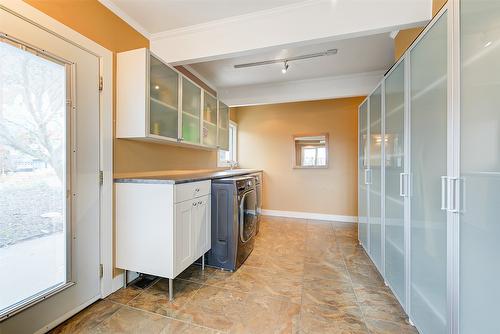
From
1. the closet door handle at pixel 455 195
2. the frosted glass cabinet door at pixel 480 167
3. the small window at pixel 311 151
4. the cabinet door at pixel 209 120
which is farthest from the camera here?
the small window at pixel 311 151

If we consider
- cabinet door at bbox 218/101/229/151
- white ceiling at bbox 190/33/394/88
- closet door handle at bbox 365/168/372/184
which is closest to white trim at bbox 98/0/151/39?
white ceiling at bbox 190/33/394/88

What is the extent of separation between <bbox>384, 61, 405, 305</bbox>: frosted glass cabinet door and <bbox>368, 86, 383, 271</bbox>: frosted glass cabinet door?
0.16m

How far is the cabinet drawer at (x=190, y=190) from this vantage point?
1.63 metres

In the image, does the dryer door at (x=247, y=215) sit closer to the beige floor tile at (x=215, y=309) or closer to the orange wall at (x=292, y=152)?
the beige floor tile at (x=215, y=309)

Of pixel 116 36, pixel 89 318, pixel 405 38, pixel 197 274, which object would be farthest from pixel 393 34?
pixel 89 318

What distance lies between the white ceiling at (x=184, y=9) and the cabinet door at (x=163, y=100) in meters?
0.43

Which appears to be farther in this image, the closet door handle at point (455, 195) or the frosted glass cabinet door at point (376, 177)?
the frosted glass cabinet door at point (376, 177)

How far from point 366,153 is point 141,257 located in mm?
2551

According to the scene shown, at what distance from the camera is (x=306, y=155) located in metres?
4.29

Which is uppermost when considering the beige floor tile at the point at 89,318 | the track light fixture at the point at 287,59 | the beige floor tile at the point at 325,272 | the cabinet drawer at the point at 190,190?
the track light fixture at the point at 287,59

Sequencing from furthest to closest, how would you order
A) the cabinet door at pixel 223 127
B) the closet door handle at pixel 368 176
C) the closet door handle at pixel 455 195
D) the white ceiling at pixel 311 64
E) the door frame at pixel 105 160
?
the cabinet door at pixel 223 127
the white ceiling at pixel 311 64
the closet door handle at pixel 368 176
the door frame at pixel 105 160
the closet door handle at pixel 455 195

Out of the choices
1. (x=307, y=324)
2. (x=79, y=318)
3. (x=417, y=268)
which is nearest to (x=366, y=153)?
(x=417, y=268)

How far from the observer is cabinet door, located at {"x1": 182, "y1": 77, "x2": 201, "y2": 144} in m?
2.26

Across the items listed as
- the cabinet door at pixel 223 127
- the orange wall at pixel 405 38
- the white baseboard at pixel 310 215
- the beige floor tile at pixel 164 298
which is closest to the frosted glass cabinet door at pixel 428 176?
the orange wall at pixel 405 38
